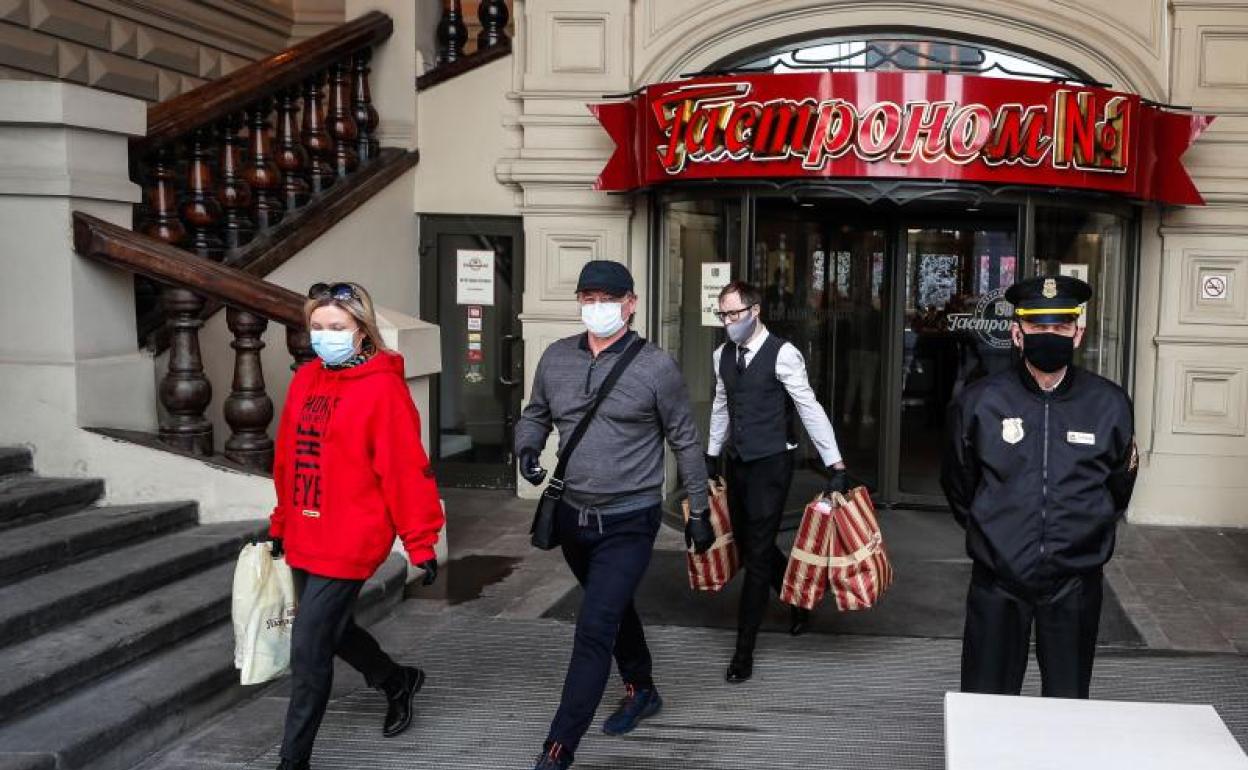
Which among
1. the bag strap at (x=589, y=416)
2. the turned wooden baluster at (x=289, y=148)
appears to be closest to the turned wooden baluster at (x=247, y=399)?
the turned wooden baluster at (x=289, y=148)

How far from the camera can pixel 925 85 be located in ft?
26.5

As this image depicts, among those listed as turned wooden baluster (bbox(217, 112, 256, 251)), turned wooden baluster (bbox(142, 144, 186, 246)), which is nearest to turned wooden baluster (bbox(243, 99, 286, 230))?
turned wooden baluster (bbox(217, 112, 256, 251))

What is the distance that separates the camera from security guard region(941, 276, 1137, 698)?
12.7ft

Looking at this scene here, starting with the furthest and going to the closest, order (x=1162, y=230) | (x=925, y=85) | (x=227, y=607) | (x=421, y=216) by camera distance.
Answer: (x=421, y=216)
(x=1162, y=230)
(x=925, y=85)
(x=227, y=607)

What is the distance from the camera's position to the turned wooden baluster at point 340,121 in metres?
9.26

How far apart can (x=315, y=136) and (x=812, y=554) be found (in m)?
4.93

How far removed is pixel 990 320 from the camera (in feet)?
30.9

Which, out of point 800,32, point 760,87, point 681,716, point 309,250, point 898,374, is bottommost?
point 681,716

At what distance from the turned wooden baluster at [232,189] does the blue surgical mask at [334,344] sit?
3683 mm

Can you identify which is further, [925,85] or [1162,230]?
[1162,230]

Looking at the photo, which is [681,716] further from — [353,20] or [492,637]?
[353,20]

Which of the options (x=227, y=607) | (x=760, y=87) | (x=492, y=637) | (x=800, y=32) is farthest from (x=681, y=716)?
(x=800, y=32)

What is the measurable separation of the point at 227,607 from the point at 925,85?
5330mm

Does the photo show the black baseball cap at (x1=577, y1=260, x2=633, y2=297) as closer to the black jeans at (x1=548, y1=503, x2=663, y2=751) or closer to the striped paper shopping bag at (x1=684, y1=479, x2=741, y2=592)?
the black jeans at (x1=548, y1=503, x2=663, y2=751)
